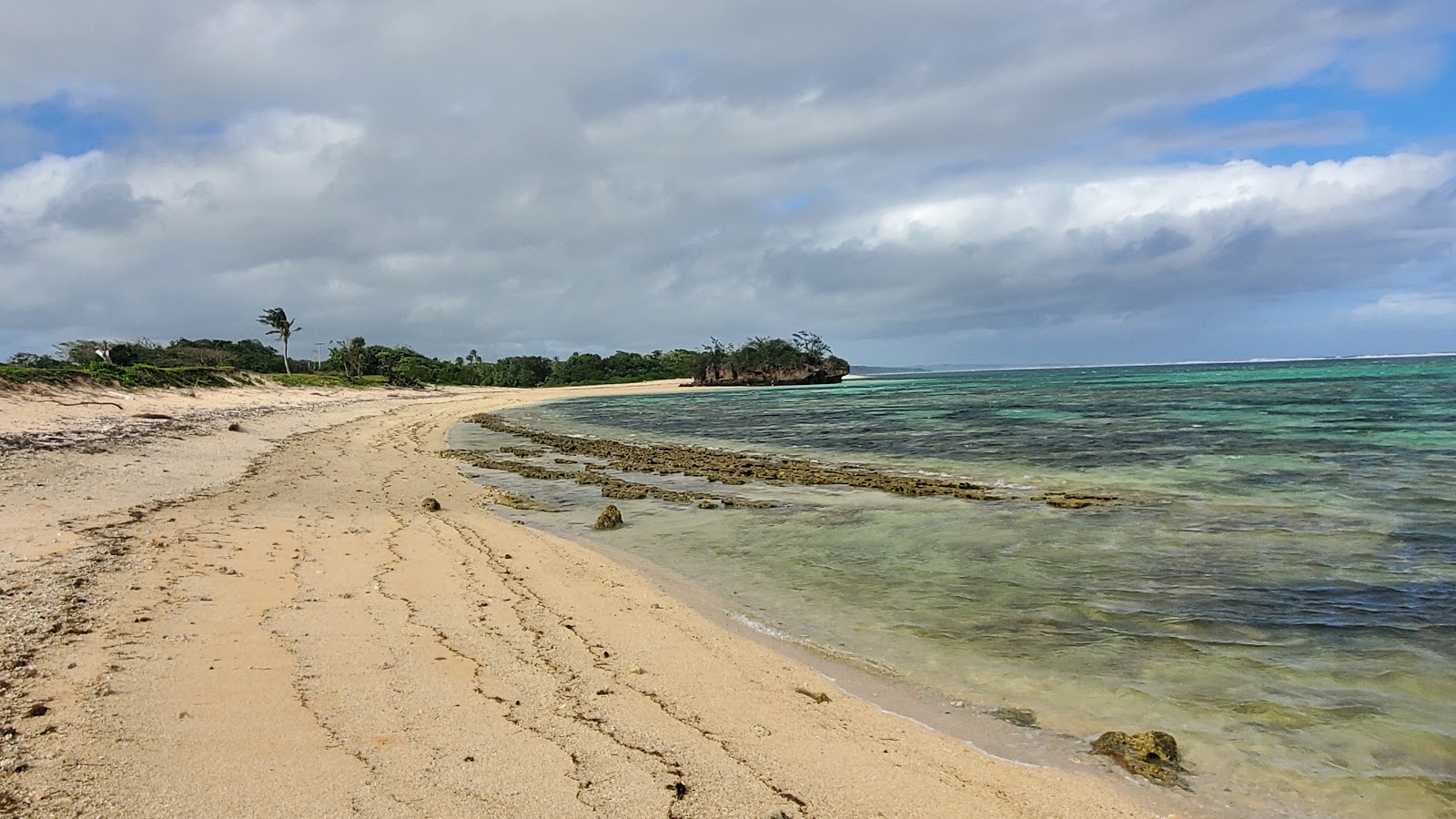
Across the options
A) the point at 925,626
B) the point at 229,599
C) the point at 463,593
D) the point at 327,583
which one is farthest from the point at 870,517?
the point at 229,599

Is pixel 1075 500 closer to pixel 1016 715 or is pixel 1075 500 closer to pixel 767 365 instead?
pixel 1016 715

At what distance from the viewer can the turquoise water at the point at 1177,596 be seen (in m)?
4.72

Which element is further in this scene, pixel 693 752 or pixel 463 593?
pixel 463 593

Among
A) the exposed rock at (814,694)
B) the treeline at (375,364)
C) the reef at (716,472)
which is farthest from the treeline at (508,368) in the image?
the exposed rock at (814,694)

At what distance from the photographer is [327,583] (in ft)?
24.6

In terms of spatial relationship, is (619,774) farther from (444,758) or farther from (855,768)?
(855,768)

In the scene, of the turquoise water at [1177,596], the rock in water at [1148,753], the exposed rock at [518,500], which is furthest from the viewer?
the exposed rock at [518,500]

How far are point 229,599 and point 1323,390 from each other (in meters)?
68.4

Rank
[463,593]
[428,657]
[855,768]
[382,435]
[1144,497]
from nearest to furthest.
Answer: [855,768]
[428,657]
[463,593]
[1144,497]
[382,435]

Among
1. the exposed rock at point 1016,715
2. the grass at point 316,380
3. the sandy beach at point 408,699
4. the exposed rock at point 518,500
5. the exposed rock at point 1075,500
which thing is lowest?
the exposed rock at point 518,500

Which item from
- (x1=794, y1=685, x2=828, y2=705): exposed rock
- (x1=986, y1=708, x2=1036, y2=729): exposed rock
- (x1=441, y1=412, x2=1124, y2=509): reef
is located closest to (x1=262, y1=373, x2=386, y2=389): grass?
(x1=441, y1=412, x2=1124, y2=509): reef

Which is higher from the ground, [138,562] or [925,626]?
[138,562]

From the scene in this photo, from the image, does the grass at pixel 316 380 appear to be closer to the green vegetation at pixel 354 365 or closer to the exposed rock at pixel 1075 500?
the green vegetation at pixel 354 365

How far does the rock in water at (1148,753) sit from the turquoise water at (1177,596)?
0.15m
